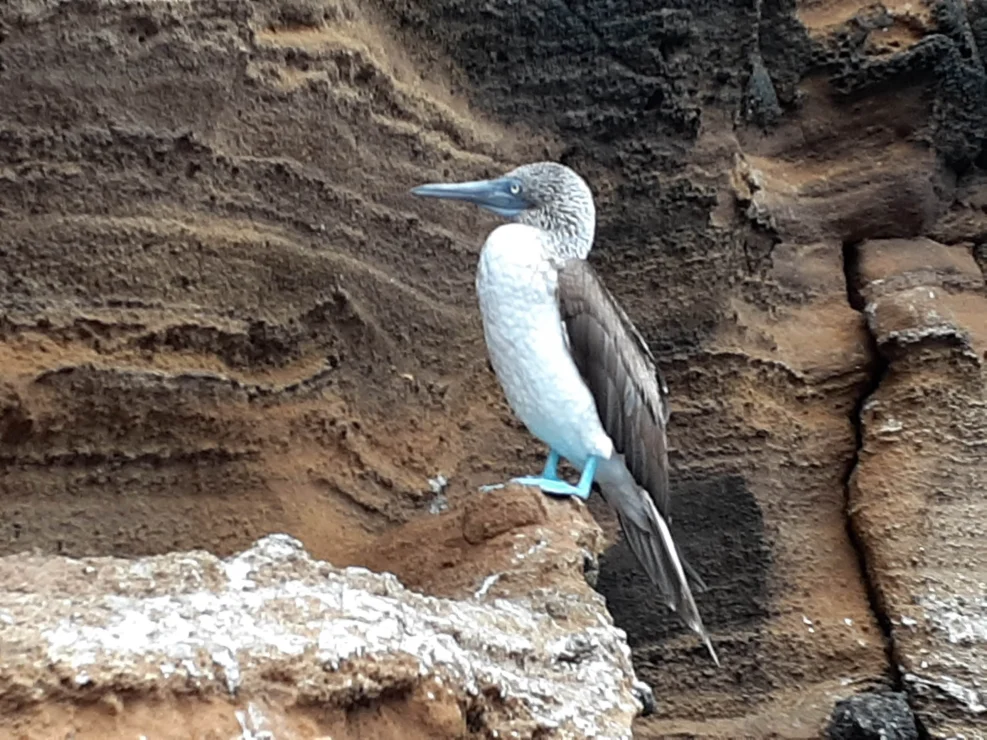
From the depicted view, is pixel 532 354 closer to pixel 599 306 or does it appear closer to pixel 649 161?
pixel 599 306

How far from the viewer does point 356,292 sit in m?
3.17

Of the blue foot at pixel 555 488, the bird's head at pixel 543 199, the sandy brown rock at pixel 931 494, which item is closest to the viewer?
the blue foot at pixel 555 488

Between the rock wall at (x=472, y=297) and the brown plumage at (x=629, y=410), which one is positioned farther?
the rock wall at (x=472, y=297)

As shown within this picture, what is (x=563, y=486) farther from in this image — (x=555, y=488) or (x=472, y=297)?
(x=472, y=297)

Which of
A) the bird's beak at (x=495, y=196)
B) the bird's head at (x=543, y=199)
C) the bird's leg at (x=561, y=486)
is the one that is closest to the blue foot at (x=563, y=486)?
the bird's leg at (x=561, y=486)

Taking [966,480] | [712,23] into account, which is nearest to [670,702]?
[966,480]

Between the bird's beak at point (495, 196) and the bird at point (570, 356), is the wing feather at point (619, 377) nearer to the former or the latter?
the bird at point (570, 356)

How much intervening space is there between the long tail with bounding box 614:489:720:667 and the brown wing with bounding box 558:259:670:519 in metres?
0.04

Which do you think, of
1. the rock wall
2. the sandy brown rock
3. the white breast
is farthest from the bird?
the sandy brown rock

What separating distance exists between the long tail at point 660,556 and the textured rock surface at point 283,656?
591mm

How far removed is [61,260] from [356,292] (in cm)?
76

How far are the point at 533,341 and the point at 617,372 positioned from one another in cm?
23

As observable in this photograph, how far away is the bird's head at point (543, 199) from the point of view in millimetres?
2750

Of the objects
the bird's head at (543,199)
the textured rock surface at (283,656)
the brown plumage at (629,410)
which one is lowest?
the textured rock surface at (283,656)
